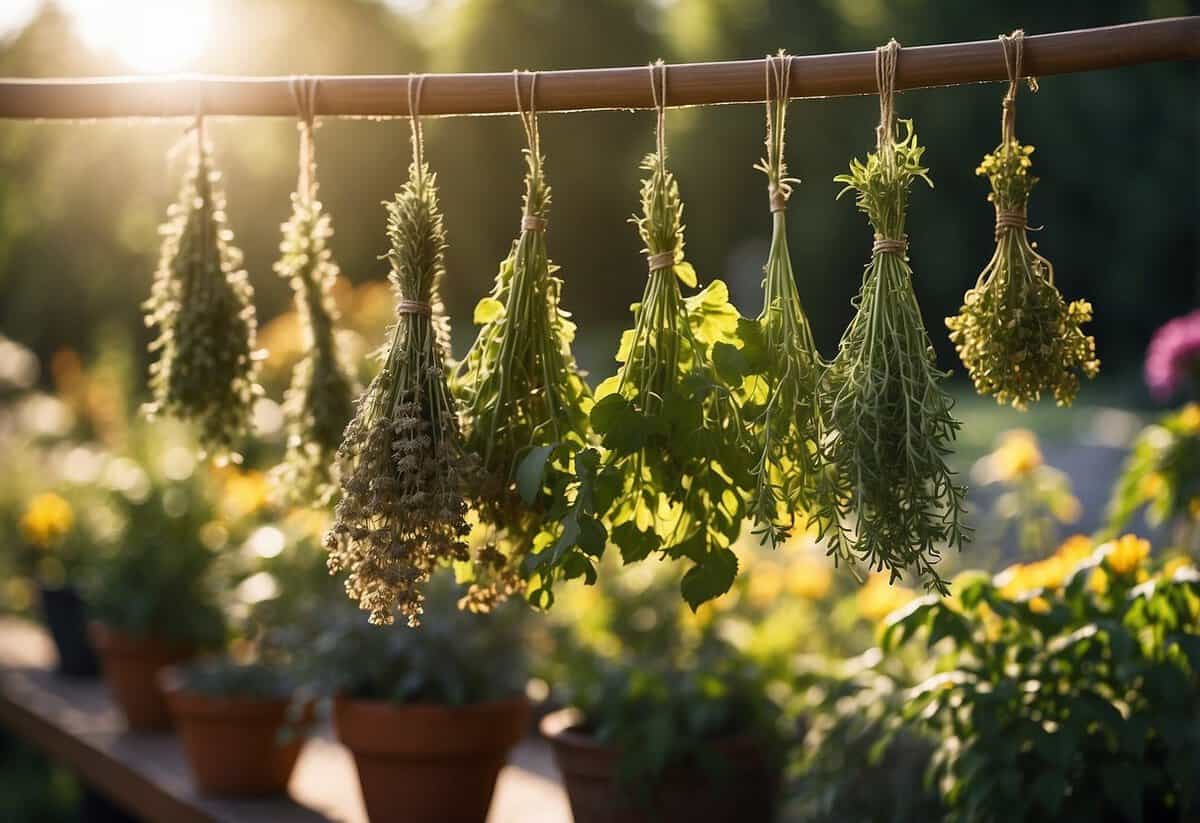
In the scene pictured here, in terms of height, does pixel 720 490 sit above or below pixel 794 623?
below

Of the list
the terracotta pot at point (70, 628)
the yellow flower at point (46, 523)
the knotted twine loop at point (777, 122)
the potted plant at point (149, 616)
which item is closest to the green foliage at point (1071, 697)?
the knotted twine loop at point (777, 122)

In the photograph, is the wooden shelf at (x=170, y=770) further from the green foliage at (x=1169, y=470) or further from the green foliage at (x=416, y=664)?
the green foliage at (x=1169, y=470)

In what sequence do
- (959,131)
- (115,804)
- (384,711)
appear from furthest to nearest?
(959,131), (115,804), (384,711)

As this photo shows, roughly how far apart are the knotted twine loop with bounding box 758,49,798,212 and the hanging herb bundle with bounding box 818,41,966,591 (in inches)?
2.9

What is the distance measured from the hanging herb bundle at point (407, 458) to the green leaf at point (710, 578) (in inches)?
9.9

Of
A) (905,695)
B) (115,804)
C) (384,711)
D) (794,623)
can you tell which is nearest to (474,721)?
(384,711)

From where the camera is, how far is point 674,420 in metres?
1.25

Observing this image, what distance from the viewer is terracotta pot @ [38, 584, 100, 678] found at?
401 cm

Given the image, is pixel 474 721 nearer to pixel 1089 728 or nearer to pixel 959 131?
pixel 1089 728

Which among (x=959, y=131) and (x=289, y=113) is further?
(x=959, y=131)

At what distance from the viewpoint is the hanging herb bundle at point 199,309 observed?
1558 millimetres

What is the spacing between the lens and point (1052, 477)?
2898 mm

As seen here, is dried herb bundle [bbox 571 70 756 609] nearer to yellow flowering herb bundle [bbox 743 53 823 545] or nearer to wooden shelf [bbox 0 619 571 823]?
yellow flowering herb bundle [bbox 743 53 823 545]

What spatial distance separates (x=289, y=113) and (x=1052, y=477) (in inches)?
85.1
